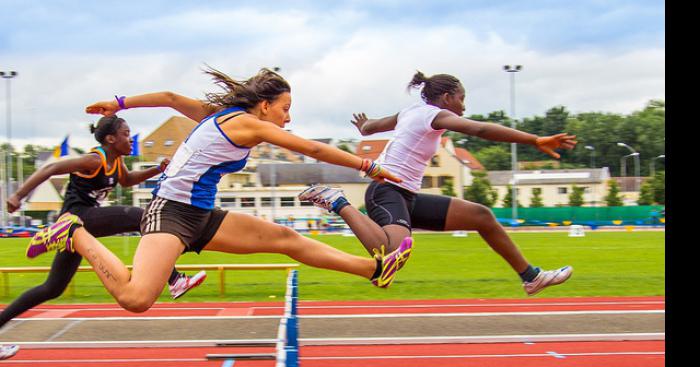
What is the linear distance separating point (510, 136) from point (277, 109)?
1.44m

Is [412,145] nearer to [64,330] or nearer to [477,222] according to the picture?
[477,222]

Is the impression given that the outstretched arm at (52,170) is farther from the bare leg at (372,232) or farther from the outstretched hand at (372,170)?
the outstretched hand at (372,170)

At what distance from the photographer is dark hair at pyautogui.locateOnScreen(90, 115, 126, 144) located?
573 cm

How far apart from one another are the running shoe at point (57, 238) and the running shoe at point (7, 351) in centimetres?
144

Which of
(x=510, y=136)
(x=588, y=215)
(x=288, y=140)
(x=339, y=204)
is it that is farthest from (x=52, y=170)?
(x=588, y=215)

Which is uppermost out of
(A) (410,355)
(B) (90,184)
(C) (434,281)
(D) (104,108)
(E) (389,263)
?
(D) (104,108)

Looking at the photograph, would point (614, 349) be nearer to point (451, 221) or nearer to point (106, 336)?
point (451, 221)

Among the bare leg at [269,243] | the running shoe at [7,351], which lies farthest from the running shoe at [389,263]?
the running shoe at [7,351]

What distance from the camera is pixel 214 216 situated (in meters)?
4.50

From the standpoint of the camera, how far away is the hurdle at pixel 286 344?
2896mm

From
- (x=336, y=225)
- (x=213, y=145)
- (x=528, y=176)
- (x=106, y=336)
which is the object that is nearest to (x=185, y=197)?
(x=213, y=145)

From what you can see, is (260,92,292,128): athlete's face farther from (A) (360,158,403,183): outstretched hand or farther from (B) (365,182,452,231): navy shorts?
(B) (365,182,452,231): navy shorts

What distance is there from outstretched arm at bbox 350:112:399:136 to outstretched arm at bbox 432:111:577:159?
76 centimetres

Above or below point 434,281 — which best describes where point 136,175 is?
above
